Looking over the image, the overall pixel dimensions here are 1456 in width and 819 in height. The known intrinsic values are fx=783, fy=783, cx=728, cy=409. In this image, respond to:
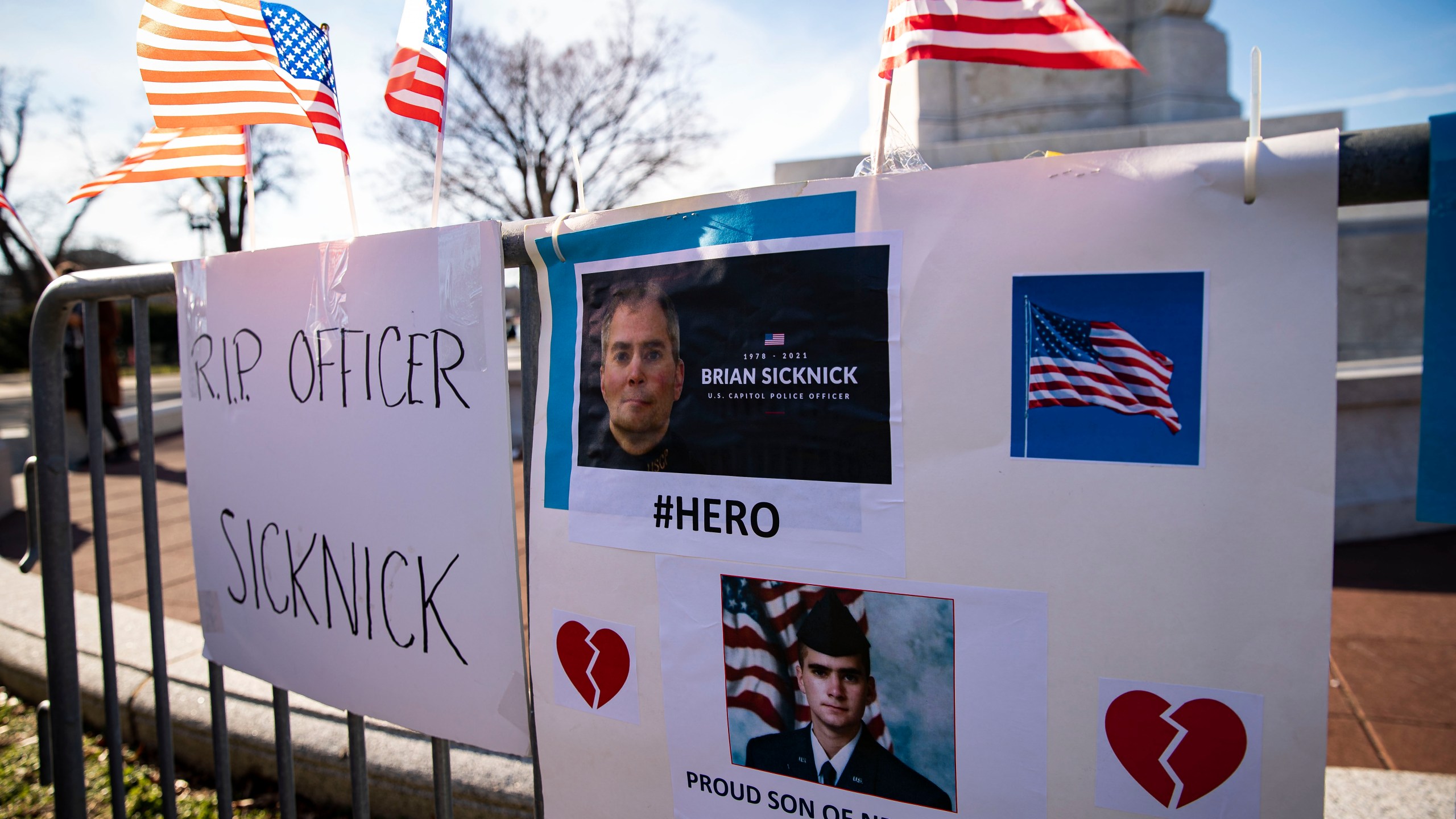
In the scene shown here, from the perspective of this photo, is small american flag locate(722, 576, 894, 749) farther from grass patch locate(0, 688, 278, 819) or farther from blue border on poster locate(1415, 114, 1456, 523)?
grass patch locate(0, 688, 278, 819)

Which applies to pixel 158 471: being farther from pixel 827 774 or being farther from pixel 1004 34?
pixel 1004 34

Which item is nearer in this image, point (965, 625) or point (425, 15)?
point (965, 625)

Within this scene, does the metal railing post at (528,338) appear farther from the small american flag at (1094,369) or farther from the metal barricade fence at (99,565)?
the small american flag at (1094,369)

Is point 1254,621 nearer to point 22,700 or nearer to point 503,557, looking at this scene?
point 503,557

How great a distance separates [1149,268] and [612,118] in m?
20.7

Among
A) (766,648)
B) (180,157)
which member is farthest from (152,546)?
(766,648)

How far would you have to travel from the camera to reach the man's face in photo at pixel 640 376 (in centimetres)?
117

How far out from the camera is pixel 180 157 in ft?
5.69

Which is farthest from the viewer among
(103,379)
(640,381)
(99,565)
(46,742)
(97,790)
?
(103,379)

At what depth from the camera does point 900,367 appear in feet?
3.34

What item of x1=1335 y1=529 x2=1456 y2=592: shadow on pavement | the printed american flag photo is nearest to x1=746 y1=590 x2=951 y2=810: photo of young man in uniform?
the printed american flag photo

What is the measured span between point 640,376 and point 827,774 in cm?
64

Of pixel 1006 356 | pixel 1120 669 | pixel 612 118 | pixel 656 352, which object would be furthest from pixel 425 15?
pixel 612 118

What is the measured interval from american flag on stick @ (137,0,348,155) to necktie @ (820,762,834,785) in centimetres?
146
